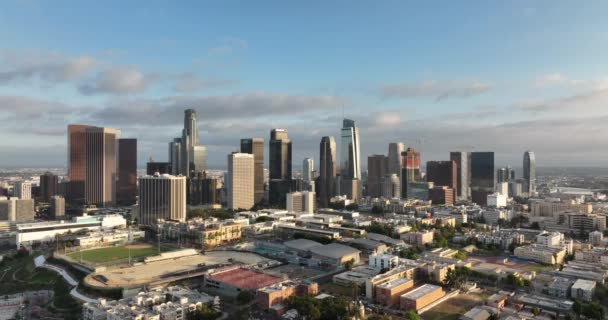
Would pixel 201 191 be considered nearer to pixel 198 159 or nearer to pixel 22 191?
pixel 198 159

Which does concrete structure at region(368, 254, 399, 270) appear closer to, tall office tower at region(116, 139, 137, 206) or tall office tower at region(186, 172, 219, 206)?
tall office tower at region(186, 172, 219, 206)

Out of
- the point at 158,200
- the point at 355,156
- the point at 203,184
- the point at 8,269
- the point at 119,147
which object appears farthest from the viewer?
the point at 355,156

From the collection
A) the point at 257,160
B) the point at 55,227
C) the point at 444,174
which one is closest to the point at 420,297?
the point at 55,227

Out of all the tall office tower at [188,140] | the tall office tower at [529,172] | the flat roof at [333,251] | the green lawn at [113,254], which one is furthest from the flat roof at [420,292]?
the tall office tower at [529,172]

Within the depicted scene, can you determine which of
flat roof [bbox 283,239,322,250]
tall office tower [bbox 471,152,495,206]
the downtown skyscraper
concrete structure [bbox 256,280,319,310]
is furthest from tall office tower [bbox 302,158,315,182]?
concrete structure [bbox 256,280,319,310]

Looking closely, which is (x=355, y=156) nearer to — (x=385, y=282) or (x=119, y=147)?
(x=119, y=147)

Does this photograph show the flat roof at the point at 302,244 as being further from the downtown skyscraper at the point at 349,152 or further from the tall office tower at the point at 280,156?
the downtown skyscraper at the point at 349,152

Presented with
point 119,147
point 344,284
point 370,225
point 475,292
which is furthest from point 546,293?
point 119,147
